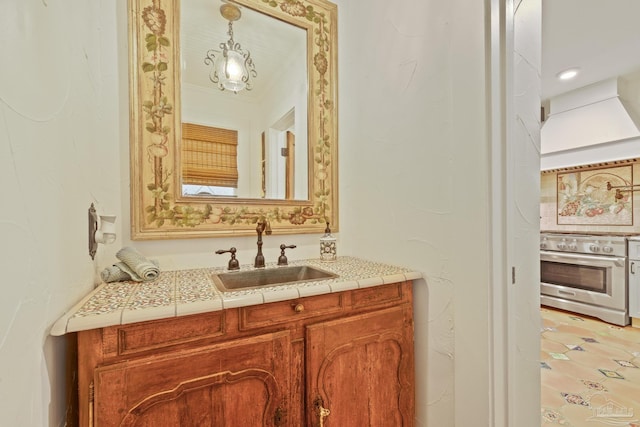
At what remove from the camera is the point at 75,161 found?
0.78 meters

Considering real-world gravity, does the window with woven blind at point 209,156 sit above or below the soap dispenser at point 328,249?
above

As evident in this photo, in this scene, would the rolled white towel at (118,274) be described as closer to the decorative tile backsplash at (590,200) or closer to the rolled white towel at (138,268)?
the rolled white towel at (138,268)

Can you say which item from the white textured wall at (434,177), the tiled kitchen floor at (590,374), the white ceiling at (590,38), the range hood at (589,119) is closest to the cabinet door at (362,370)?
the white textured wall at (434,177)

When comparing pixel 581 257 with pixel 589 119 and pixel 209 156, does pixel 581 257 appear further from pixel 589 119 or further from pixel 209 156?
pixel 209 156

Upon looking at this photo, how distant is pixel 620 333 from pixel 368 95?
10.2 ft

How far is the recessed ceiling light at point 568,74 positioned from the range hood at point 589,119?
0.42 metres

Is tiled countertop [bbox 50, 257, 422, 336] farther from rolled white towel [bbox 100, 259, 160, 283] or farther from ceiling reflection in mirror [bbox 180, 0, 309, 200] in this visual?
ceiling reflection in mirror [bbox 180, 0, 309, 200]

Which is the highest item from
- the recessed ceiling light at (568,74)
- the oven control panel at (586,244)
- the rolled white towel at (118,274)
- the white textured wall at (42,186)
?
the recessed ceiling light at (568,74)

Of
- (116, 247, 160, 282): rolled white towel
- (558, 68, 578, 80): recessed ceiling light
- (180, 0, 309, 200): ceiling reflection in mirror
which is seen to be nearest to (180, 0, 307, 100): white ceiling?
(180, 0, 309, 200): ceiling reflection in mirror

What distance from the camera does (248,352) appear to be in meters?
0.87

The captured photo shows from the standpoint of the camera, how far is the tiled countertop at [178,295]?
0.69m

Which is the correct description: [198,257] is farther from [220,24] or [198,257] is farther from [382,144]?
Answer: [220,24]

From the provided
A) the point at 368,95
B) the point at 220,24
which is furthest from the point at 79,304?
the point at 368,95

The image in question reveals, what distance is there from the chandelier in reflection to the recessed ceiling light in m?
3.05
